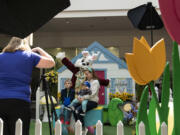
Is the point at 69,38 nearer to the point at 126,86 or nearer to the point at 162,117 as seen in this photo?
the point at 126,86

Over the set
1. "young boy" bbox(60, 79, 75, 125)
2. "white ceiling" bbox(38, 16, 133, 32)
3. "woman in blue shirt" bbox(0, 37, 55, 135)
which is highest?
"white ceiling" bbox(38, 16, 133, 32)

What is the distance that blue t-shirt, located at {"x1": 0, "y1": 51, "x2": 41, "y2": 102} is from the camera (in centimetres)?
139

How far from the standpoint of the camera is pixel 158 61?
102 cm

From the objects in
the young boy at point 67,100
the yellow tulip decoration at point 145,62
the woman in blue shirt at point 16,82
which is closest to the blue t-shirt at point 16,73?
the woman in blue shirt at point 16,82

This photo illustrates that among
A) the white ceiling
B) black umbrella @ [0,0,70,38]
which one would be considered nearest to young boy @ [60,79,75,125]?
black umbrella @ [0,0,70,38]

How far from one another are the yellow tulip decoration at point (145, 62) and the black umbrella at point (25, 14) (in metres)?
0.44

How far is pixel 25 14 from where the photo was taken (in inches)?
25.6

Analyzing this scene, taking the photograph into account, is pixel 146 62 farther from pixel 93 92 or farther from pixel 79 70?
pixel 79 70

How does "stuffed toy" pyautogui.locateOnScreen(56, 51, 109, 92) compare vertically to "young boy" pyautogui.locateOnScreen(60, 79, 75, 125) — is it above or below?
above

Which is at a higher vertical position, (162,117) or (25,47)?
(25,47)

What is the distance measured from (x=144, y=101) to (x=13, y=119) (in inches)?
31.1

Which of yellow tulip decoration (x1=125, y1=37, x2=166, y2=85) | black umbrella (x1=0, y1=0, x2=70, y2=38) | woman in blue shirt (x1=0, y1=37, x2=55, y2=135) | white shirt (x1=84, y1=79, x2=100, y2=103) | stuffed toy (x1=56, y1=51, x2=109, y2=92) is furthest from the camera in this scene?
stuffed toy (x1=56, y1=51, x2=109, y2=92)

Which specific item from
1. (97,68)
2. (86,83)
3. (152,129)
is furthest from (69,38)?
(152,129)

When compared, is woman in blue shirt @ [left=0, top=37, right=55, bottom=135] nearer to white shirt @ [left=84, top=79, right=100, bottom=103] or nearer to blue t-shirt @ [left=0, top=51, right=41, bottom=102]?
→ blue t-shirt @ [left=0, top=51, right=41, bottom=102]
